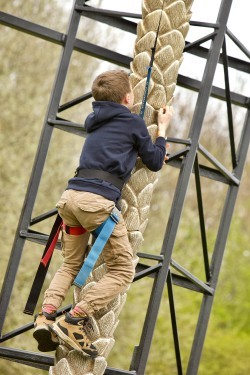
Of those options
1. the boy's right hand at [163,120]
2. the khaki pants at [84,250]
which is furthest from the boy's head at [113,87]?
the khaki pants at [84,250]

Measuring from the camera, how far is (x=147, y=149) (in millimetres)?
5453

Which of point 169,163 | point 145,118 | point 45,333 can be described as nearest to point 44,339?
point 45,333

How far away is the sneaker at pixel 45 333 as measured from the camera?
5402 mm

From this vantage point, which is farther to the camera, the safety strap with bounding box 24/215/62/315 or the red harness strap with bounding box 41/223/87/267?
the safety strap with bounding box 24/215/62/315

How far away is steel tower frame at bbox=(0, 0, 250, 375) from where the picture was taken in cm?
782

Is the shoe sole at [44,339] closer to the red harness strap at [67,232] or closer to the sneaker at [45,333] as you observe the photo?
the sneaker at [45,333]

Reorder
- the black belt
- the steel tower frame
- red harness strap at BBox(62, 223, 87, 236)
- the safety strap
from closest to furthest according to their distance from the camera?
1. the black belt
2. red harness strap at BBox(62, 223, 87, 236)
3. the safety strap
4. the steel tower frame

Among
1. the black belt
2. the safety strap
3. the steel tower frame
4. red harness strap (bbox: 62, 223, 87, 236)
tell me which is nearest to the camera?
the black belt

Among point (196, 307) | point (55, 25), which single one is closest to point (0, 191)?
point (55, 25)

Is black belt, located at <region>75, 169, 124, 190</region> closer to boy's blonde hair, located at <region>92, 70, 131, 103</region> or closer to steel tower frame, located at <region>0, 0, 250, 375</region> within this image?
boy's blonde hair, located at <region>92, 70, 131, 103</region>

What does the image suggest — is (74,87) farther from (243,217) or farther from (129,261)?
(129,261)

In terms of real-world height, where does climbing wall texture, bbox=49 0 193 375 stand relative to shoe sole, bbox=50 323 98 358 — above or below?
above

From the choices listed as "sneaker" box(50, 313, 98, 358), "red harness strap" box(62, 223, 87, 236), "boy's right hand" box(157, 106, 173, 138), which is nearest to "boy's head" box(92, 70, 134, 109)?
"boy's right hand" box(157, 106, 173, 138)

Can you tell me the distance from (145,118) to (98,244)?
920 mm
